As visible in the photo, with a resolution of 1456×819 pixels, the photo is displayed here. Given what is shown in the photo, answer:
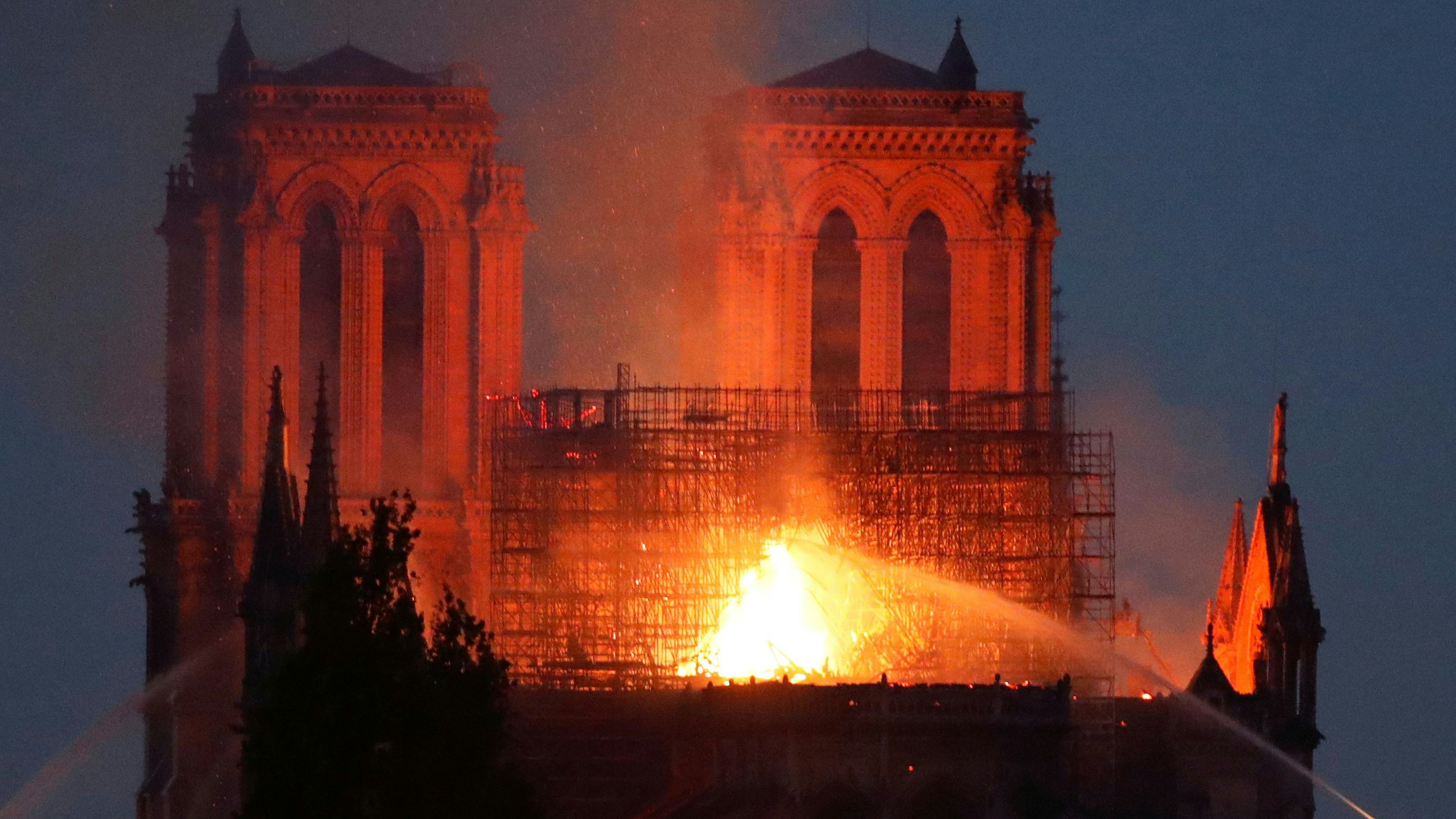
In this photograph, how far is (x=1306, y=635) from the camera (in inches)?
3054

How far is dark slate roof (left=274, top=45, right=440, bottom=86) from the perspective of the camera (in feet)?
272

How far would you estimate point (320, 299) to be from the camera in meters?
83.2

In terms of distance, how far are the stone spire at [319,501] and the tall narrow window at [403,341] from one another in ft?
30.8

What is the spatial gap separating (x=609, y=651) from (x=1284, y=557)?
1119cm

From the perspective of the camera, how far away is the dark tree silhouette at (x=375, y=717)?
2152 inches

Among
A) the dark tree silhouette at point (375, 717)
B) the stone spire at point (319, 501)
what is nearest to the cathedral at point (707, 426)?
the stone spire at point (319, 501)

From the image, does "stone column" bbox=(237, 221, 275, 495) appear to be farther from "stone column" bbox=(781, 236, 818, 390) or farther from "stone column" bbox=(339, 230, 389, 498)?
"stone column" bbox=(781, 236, 818, 390)

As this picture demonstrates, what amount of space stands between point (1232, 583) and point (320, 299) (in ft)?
54.4

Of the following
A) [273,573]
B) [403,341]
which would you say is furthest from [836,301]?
[273,573]

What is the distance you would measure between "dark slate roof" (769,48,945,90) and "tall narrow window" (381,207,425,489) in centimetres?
706

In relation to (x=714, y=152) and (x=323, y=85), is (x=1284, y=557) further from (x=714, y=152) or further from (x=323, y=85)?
(x=323, y=85)

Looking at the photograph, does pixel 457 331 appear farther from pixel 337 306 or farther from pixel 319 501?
pixel 319 501

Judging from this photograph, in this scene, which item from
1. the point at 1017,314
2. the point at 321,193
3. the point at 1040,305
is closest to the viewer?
the point at 1017,314

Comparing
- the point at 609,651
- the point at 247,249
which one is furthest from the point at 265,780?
the point at 247,249
